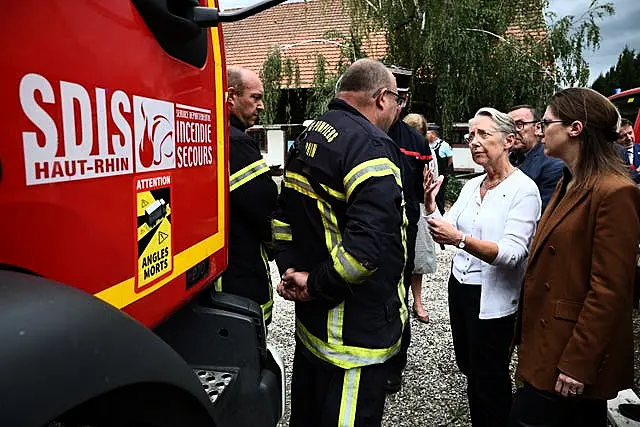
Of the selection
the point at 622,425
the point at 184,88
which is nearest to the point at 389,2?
the point at 622,425

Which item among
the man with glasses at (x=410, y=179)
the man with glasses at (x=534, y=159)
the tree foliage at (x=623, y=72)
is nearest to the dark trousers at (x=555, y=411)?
the man with glasses at (x=534, y=159)

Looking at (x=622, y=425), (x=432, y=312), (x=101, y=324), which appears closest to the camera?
(x=101, y=324)

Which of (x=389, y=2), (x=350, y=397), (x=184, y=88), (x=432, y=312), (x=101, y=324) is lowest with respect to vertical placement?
(x=432, y=312)

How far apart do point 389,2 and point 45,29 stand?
1174cm

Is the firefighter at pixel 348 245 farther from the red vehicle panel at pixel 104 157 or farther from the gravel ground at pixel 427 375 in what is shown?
the gravel ground at pixel 427 375

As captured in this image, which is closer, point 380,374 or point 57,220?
point 57,220

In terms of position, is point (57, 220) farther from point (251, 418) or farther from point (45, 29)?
point (251, 418)

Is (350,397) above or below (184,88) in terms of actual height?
below

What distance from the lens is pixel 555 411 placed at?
197cm

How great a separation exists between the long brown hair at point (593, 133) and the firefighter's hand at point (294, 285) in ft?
3.59

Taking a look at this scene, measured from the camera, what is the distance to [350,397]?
6.69 ft

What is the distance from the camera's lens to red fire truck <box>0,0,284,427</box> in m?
0.78

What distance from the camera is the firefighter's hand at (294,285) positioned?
6.81ft

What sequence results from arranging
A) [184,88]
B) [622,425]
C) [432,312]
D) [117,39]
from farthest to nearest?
[432,312]
[622,425]
[184,88]
[117,39]
